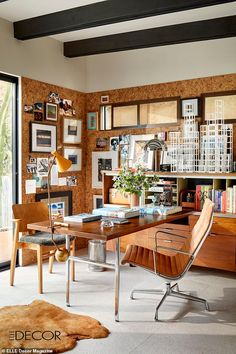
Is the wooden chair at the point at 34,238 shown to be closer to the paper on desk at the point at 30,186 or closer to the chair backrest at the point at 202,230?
the paper on desk at the point at 30,186

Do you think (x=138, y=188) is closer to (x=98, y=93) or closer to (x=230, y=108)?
(x=230, y=108)

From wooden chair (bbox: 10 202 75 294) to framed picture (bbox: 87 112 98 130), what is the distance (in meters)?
1.62

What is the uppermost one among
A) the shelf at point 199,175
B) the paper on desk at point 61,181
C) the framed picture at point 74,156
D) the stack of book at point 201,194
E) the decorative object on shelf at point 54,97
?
the decorative object on shelf at point 54,97

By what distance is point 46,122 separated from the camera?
486 centimetres

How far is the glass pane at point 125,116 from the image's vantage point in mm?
5145

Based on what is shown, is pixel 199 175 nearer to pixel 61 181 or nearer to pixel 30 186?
pixel 61 181

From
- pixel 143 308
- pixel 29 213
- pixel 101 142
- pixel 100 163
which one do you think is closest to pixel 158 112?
pixel 101 142

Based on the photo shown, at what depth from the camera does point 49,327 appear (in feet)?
9.10

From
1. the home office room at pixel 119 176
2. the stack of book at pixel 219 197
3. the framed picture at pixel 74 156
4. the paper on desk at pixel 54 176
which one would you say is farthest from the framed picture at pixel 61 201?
the stack of book at pixel 219 197

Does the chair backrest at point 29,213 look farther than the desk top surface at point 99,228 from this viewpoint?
Yes

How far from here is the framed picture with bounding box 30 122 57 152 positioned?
15.3ft

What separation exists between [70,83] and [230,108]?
218cm

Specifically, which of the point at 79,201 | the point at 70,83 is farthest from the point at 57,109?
the point at 79,201

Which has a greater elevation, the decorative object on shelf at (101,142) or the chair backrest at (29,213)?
the decorative object on shelf at (101,142)
